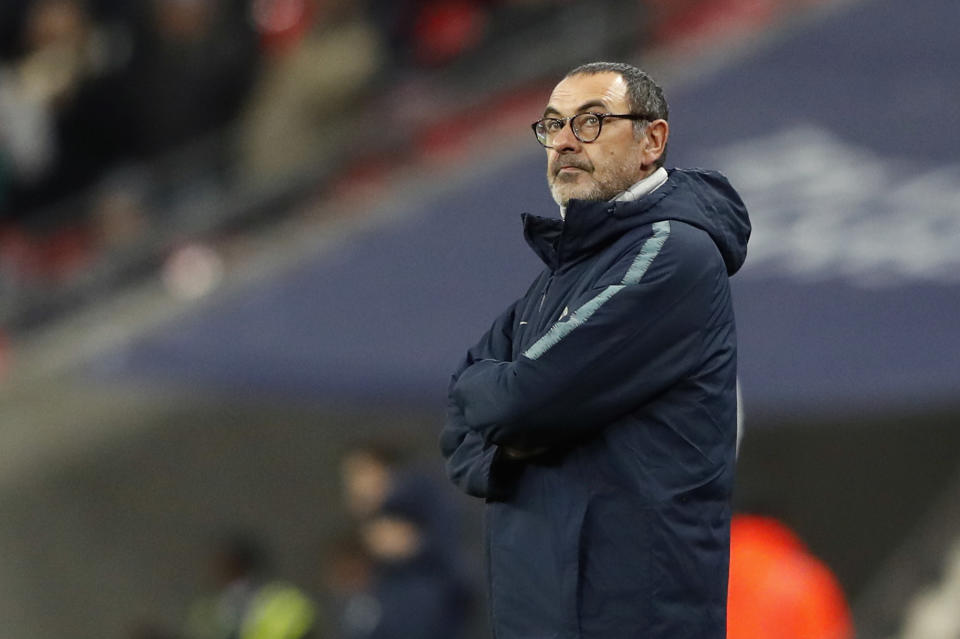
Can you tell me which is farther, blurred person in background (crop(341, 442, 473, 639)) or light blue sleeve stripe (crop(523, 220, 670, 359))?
blurred person in background (crop(341, 442, 473, 639))

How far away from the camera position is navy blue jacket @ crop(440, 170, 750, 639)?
2.89m

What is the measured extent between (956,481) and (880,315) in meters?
4.42

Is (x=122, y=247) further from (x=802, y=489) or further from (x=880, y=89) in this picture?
(x=802, y=489)

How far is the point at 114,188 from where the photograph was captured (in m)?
8.84

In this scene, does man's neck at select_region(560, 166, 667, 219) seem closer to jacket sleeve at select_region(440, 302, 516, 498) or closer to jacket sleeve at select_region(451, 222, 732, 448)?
jacket sleeve at select_region(451, 222, 732, 448)

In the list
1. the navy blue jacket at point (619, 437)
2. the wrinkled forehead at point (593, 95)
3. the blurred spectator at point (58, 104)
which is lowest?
the navy blue jacket at point (619, 437)

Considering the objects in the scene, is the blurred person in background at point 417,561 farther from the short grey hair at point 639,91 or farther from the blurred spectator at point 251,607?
the short grey hair at point 639,91

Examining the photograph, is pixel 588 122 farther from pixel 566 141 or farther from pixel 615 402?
pixel 615 402

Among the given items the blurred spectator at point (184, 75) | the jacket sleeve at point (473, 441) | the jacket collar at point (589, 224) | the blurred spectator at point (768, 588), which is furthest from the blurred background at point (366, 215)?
the jacket collar at point (589, 224)

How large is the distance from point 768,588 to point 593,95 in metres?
3.07

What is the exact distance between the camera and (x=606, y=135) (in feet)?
9.90

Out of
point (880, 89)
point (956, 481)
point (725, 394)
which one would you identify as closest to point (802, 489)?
point (956, 481)

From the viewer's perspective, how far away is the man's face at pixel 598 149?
302cm

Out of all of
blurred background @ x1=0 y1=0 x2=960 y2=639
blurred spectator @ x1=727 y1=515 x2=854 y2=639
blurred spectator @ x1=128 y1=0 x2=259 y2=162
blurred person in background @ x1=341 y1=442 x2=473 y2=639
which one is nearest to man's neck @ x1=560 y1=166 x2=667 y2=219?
blurred spectator @ x1=727 y1=515 x2=854 y2=639
